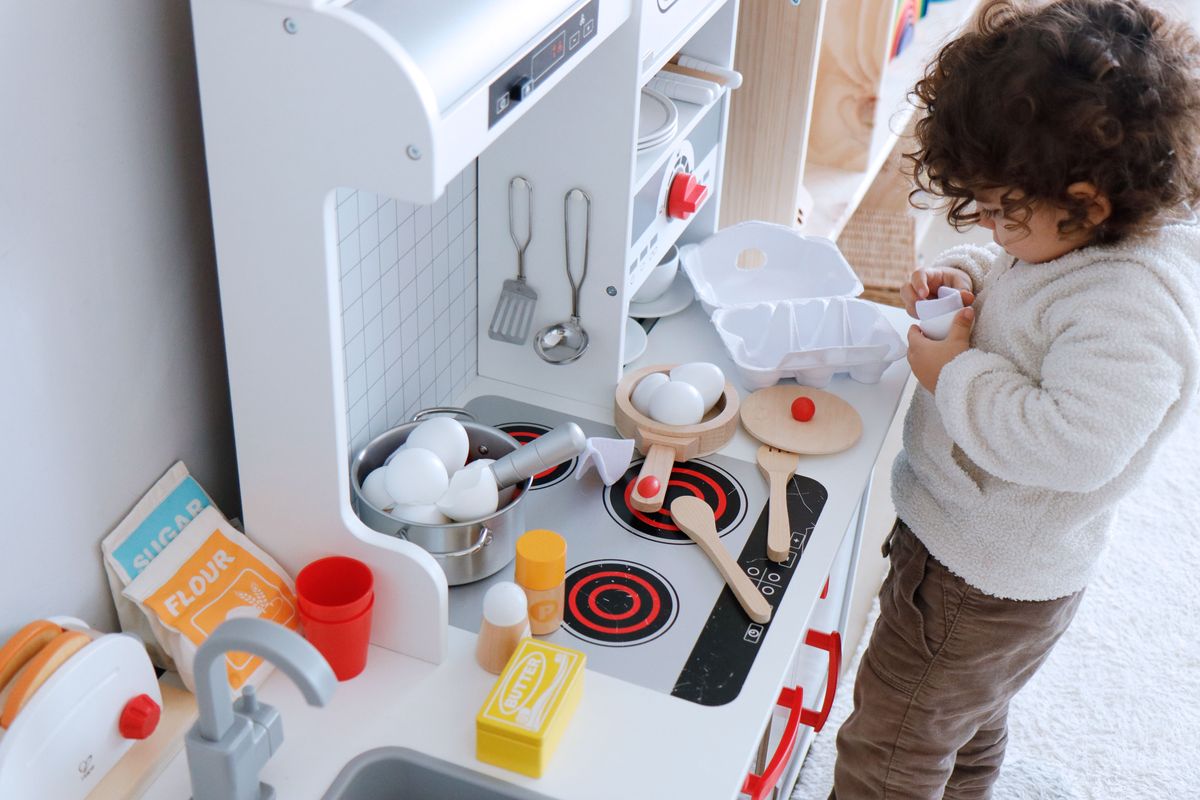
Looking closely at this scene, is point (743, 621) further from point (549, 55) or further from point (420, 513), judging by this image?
point (549, 55)

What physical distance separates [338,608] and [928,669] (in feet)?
2.31

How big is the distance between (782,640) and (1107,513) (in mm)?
385

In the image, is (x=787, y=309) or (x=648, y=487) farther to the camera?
(x=787, y=309)

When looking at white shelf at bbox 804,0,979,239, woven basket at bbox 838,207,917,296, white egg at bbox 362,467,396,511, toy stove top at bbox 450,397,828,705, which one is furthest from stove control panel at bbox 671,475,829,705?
woven basket at bbox 838,207,917,296

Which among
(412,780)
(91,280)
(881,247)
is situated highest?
(91,280)

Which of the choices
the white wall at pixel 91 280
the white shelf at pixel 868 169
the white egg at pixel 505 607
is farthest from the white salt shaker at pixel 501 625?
the white shelf at pixel 868 169

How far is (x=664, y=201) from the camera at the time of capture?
4.90ft

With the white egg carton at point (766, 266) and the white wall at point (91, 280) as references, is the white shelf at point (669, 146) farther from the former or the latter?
the white wall at point (91, 280)

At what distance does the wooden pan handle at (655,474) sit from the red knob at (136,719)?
53cm

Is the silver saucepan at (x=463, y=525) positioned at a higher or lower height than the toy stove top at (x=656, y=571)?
higher

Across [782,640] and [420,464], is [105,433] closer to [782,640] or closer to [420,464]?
[420,464]

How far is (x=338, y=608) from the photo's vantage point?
0.99m

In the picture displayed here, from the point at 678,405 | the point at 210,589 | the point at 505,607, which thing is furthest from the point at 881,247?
the point at 210,589

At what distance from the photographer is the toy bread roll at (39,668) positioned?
86cm
